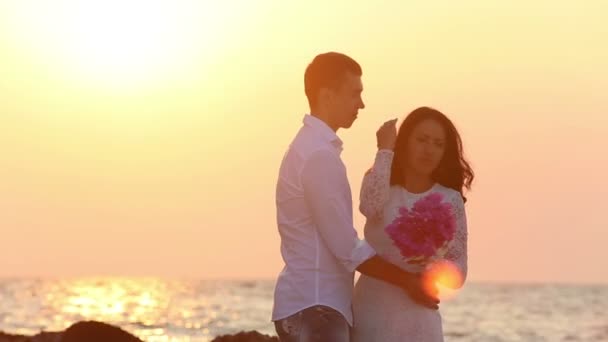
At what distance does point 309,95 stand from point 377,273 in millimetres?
1322

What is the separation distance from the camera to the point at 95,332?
1622 centimetres

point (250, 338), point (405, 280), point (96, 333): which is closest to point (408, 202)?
point (405, 280)

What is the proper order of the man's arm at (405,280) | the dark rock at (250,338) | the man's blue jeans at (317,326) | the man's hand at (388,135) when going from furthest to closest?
the dark rock at (250,338) → the man's hand at (388,135) → the man's arm at (405,280) → the man's blue jeans at (317,326)

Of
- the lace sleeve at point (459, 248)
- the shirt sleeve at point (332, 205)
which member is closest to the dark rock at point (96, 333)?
the lace sleeve at point (459, 248)

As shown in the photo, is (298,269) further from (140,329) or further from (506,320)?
(506,320)

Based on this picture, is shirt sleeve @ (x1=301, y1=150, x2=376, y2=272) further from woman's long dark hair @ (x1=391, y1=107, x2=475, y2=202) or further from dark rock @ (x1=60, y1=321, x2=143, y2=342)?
dark rock @ (x1=60, y1=321, x2=143, y2=342)

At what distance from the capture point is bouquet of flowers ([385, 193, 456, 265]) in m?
8.85

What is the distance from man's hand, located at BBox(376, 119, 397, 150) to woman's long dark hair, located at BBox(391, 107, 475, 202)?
17.7 inches

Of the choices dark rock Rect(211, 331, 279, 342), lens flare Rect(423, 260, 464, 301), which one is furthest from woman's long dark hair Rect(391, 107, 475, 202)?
dark rock Rect(211, 331, 279, 342)

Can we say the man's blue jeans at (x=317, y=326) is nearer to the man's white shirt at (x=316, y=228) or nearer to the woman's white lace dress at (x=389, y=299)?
the man's white shirt at (x=316, y=228)

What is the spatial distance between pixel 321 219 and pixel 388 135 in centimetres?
94

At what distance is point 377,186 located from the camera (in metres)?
8.86

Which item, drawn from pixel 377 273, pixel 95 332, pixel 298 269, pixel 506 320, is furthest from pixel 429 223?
pixel 506 320

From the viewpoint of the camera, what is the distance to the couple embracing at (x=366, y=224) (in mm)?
8266
